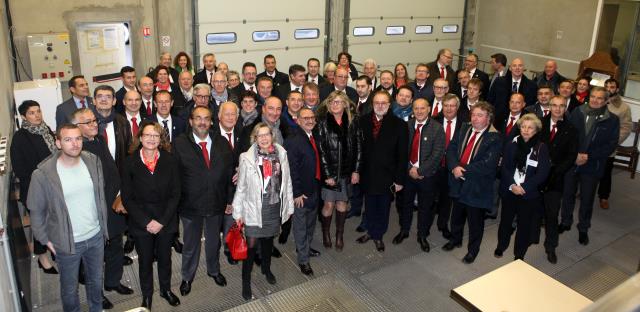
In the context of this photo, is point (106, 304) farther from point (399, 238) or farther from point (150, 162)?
point (399, 238)

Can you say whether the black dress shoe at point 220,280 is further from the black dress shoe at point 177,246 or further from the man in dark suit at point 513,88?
the man in dark suit at point 513,88

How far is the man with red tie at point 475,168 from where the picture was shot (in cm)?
507

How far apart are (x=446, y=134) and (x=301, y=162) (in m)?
1.82

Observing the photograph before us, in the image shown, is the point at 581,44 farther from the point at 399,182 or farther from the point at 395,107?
the point at 399,182

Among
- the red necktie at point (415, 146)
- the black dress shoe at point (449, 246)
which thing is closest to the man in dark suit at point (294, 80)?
the red necktie at point (415, 146)

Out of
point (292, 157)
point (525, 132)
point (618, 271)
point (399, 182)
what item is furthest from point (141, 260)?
point (618, 271)

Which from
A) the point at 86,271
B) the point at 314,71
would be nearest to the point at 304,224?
the point at 86,271

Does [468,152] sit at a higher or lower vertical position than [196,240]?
higher

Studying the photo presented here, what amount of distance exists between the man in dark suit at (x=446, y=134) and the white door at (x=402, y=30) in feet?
19.4

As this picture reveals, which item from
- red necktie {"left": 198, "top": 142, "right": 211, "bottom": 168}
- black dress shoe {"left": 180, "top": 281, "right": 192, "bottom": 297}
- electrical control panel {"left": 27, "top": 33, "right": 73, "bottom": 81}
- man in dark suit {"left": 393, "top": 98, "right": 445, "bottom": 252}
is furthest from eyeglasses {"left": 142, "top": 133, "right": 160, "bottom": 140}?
electrical control panel {"left": 27, "top": 33, "right": 73, "bottom": 81}

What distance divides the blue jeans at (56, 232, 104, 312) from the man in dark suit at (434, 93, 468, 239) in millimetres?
3518

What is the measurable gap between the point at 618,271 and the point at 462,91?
3200 millimetres

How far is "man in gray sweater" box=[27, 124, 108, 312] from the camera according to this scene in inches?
139

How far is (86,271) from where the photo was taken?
13.1 ft
